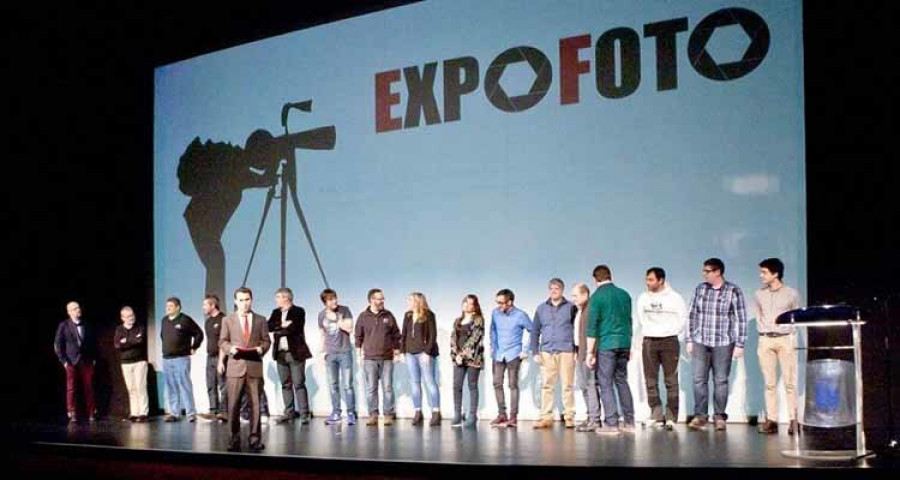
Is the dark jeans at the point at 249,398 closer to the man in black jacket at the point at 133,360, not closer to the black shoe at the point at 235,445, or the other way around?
the black shoe at the point at 235,445

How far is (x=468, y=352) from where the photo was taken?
10.9m

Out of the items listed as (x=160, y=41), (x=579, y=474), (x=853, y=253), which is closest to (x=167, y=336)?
(x=160, y=41)

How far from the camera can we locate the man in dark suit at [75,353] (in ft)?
44.2

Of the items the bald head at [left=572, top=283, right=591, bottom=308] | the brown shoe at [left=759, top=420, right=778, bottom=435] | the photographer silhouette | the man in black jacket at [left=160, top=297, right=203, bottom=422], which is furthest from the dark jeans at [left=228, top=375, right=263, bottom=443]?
the photographer silhouette

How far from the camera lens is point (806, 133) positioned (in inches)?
391

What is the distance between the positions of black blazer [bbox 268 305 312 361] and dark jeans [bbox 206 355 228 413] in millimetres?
1143

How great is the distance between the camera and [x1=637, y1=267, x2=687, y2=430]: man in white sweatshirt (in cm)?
1006

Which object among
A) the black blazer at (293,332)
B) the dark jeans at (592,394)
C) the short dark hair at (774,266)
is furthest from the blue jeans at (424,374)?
the short dark hair at (774,266)

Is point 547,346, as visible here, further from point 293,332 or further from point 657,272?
point 293,332

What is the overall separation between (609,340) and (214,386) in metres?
5.24

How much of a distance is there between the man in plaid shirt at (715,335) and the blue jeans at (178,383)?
614 centimetres

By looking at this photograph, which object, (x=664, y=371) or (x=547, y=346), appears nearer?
(x=664, y=371)

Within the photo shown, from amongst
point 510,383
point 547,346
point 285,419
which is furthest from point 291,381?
point 547,346

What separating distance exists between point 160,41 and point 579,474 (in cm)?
942
